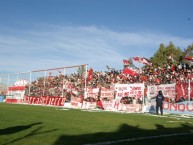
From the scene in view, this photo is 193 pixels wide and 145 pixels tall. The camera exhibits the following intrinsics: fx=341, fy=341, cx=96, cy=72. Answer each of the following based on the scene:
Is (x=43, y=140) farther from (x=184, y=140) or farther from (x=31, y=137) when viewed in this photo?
(x=184, y=140)

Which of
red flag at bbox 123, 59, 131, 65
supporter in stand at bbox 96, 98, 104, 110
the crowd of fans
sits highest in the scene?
red flag at bbox 123, 59, 131, 65

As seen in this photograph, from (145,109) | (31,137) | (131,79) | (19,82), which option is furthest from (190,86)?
(19,82)

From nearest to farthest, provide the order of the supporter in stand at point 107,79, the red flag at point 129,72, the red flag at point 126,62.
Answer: the supporter in stand at point 107,79 → the red flag at point 129,72 → the red flag at point 126,62

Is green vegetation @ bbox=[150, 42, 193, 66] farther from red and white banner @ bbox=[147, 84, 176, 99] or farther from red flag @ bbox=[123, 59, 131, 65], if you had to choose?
red and white banner @ bbox=[147, 84, 176, 99]

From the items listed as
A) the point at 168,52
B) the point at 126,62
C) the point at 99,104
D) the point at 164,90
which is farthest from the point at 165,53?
the point at 164,90

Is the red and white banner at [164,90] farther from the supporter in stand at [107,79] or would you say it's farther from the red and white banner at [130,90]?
the supporter in stand at [107,79]

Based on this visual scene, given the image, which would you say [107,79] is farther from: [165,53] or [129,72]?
[165,53]

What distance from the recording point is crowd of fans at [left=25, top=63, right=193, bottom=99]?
32.0 meters

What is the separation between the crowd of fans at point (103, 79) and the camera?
32.0 meters

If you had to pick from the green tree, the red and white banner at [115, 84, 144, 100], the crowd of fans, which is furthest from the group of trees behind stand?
the green tree

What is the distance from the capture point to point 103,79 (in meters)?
40.0

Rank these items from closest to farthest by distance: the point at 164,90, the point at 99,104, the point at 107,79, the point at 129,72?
the point at 164,90 < the point at 99,104 < the point at 129,72 < the point at 107,79

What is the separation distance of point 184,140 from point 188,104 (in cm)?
Result: 1657

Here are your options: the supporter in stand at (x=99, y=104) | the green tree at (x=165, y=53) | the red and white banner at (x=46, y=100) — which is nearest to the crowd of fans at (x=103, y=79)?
the red and white banner at (x=46, y=100)
